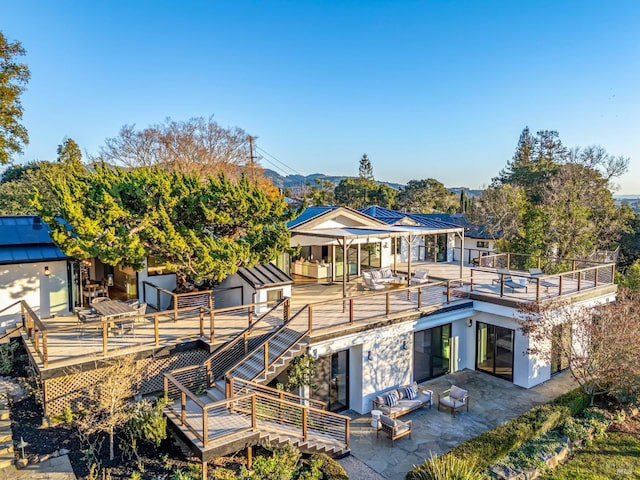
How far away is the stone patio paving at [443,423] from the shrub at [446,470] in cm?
69

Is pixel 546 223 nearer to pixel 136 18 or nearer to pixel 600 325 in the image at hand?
pixel 600 325

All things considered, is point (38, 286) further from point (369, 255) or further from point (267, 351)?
point (369, 255)

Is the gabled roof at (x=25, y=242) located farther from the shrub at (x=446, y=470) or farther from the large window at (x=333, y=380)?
the shrub at (x=446, y=470)

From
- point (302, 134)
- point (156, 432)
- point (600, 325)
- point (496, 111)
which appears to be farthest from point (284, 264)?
point (302, 134)

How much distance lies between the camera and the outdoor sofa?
11.5 metres

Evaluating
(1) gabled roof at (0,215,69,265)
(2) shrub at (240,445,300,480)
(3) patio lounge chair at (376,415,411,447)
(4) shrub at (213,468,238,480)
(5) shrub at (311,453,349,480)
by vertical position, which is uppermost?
(1) gabled roof at (0,215,69,265)

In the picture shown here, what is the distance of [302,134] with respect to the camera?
39000 mm

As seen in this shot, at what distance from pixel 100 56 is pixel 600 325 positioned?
88.7 feet

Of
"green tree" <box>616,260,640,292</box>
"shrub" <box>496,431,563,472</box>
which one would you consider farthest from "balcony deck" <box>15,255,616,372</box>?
"green tree" <box>616,260,640,292</box>

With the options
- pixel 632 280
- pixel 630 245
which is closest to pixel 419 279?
pixel 632 280

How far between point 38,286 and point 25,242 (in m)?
1.63

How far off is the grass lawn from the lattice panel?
9.32 meters

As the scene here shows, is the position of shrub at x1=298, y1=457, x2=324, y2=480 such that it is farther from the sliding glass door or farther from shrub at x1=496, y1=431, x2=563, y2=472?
the sliding glass door

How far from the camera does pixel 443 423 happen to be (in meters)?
11.4
